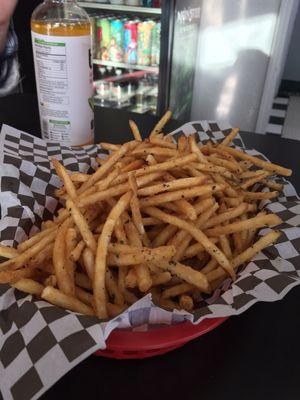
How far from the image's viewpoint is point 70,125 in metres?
1.35

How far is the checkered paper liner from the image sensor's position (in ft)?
1.93

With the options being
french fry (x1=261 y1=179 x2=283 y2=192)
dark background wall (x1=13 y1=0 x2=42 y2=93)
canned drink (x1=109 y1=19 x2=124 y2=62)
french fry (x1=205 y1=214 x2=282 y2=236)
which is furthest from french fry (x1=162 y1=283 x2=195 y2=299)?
canned drink (x1=109 y1=19 x2=124 y2=62)

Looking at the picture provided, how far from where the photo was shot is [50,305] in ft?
2.18

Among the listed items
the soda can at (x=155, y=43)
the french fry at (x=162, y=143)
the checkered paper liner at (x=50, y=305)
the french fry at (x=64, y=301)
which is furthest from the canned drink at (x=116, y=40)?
the french fry at (x=64, y=301)

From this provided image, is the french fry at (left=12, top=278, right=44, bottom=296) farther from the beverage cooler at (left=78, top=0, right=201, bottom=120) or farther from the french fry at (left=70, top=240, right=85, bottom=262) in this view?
the beverage cooler at (left=78, top=0, right=201, bottom=120)

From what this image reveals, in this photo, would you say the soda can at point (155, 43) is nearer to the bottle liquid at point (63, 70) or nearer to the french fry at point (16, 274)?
the bottle liquid at point (63, 70)

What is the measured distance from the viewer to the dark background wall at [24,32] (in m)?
2.51

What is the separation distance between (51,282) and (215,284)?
0.33m

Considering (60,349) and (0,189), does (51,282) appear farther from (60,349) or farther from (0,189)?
(0,189)

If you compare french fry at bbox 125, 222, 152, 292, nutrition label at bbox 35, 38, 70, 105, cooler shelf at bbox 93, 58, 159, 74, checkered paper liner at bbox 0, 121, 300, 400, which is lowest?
cooler shelf at bbox 93, 58, 159, 74

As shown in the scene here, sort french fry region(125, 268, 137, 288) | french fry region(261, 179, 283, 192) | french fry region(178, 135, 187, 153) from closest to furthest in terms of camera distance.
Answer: french fry region(125, 268, 137, 288) < french fry region(178, 135, 187, 153) < french fry region(261, 179, 283, 192)

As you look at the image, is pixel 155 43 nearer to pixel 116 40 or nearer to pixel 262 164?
pixel 116 40

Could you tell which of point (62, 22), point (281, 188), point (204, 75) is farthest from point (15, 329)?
point (204, 75)

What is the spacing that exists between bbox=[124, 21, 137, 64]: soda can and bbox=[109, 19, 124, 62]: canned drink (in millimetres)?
39
